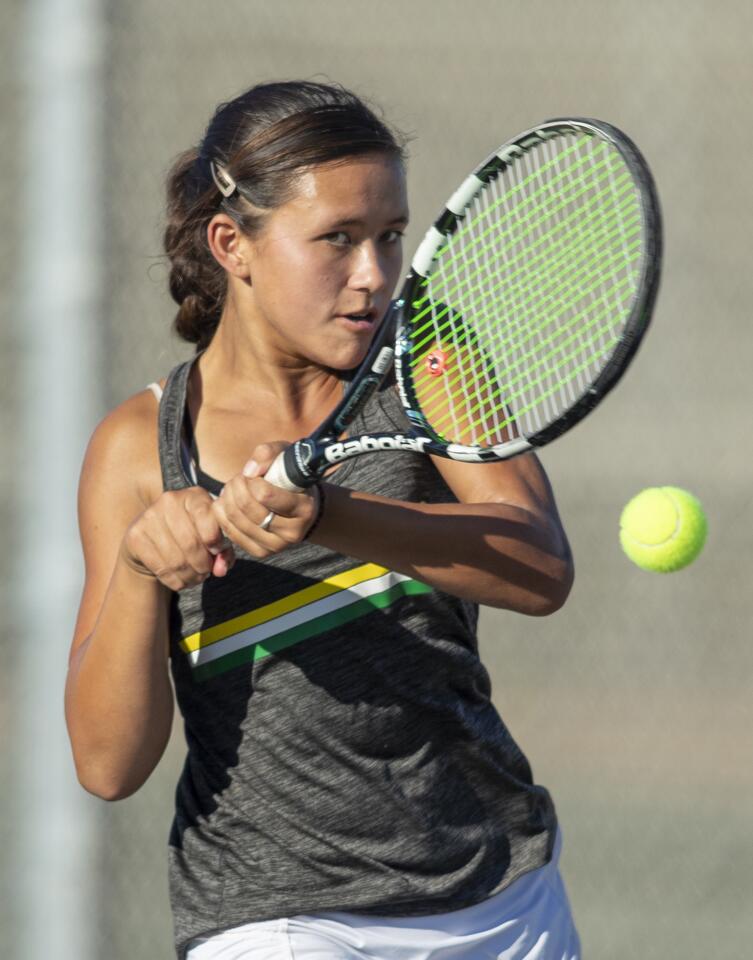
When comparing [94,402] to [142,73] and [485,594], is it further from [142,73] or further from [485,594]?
[485,594]

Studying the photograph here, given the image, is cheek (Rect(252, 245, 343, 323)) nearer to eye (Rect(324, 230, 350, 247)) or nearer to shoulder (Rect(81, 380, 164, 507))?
eye (Rect(324, 230, 350, 247))

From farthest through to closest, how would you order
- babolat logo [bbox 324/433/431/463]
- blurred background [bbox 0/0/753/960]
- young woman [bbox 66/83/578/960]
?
blurred background [bbox 0/0/753/960] → young woman [bbox 66/83/578/960] → babolat logo [bbox 324/433/431/463]

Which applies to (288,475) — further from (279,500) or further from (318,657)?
(318,657)

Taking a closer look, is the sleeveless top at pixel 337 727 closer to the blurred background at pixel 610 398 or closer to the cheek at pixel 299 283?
the cheek at pixel 299 283

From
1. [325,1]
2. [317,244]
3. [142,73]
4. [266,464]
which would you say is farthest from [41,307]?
[266,464]

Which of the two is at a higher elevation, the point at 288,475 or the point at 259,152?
the point at 259,152

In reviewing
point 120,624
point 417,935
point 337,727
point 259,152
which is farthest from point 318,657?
point 259,152

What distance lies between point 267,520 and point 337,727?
33 cm

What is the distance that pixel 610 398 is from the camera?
10.7 feet

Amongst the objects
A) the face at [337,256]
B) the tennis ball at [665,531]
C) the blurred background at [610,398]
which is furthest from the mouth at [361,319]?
the blurred background at [610,398]

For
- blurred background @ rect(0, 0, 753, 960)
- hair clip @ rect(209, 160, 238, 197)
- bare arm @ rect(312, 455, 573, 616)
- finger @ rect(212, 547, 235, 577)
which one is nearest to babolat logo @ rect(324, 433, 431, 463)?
bare arm @ rect(312, 455, 573, 616)

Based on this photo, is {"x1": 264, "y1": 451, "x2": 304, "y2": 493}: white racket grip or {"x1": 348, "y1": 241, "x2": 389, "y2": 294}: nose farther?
{"x1": 348, "y1": 241, "x2": 389, "y2": 294}: nose

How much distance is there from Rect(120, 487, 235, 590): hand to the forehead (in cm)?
35

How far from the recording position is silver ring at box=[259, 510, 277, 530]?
60.5 inches
